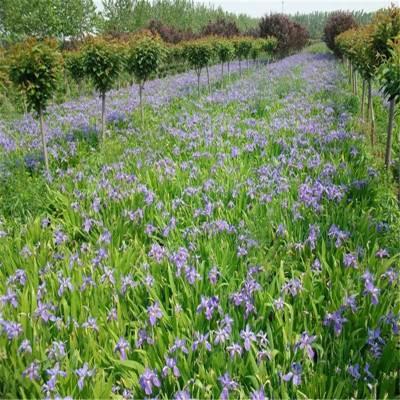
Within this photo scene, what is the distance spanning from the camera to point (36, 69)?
625 cm

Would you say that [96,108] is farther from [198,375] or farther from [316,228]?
[198,375]

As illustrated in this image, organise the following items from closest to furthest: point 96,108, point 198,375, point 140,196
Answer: point 198,375 < point 140,196 < point 96,108

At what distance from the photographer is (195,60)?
1570cm

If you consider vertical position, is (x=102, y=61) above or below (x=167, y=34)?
below

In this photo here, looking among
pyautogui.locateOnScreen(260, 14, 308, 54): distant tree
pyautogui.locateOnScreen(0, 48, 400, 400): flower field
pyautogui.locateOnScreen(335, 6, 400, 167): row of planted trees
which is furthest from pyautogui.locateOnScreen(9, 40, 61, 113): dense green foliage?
pyautogui.locateOnScreen(260, 14, 308, 54): distant tree

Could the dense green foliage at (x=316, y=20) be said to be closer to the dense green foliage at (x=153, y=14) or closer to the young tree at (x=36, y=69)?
the dense green foliage at (x=153, y=14)

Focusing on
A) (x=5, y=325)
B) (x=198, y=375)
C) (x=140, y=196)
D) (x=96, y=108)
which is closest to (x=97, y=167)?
(x=140, y=196)

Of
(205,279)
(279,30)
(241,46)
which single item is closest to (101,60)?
(205,279)

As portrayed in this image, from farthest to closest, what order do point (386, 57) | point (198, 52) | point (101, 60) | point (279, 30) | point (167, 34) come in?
1. point (279, 30)
2. point (167, 34)
3. point (198, 52)
4. point (101, 60)
5. point (386, 57)

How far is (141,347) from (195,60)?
14.4m

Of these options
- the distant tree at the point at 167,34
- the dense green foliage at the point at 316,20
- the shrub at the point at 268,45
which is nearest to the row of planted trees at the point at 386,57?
the distant tree at the point at 167,34

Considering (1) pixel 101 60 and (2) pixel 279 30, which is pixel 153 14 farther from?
(1) pixel 101 60

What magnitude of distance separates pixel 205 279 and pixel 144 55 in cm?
815

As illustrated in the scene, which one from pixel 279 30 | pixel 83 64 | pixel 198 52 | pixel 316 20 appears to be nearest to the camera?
pixel 83 64
